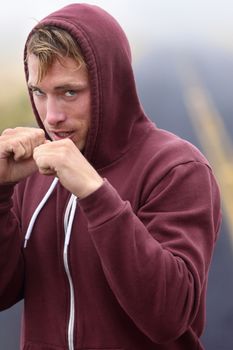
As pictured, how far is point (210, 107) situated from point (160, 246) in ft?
2.59

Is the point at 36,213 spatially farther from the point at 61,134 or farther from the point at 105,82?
the point at 105,82

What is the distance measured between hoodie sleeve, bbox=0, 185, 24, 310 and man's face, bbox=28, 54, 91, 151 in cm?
15

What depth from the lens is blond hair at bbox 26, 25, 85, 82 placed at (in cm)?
118

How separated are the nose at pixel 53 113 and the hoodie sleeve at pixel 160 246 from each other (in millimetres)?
188

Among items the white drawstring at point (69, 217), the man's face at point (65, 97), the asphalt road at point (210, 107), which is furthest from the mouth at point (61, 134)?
the asphalt road at point (210, 107)

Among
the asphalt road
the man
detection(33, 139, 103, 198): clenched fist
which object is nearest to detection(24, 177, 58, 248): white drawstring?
the man

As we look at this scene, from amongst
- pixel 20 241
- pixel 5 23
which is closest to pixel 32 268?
pixel 20 241

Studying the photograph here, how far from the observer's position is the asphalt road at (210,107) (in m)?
1.79

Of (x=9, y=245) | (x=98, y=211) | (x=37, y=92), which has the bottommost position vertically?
(x=9, y=245)

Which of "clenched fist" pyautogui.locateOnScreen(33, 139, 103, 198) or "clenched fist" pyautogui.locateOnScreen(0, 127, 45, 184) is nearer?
"clenched fist" pyautogui.locateOnScreen(33, 139, 103, 198)

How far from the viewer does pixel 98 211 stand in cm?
105

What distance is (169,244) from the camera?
1.11 m

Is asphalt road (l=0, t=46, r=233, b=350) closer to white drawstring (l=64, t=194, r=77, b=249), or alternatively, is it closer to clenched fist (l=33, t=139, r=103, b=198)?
white drawstring (l=64, t=194, r=77, b=249)

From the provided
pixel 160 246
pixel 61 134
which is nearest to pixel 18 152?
pixel 61 134
